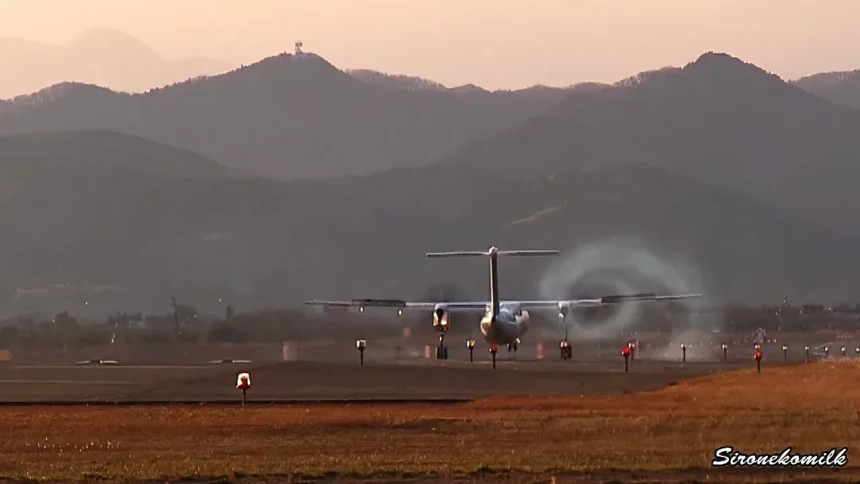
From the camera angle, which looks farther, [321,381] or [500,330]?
[500,330]

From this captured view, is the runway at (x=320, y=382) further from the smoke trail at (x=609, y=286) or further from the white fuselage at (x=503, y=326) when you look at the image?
the smoke trail at (x=609, y=286)

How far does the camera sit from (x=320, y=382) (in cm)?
5894

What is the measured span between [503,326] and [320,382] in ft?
81.1

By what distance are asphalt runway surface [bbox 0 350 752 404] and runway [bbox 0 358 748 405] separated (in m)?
0.04

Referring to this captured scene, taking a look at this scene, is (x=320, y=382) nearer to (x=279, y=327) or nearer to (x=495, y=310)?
(x=495, y=310)

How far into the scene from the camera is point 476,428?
3850 centimetres

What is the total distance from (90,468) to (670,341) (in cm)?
8387

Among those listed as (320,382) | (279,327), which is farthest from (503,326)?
(279,327)

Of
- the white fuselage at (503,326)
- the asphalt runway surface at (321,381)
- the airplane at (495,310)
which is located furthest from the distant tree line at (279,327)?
the asphalt runway surface at (321,381)

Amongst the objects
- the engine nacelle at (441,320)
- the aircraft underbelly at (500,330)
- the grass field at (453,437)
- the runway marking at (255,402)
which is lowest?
the grass field at (453,437)

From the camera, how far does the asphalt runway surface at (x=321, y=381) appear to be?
52.9 metres

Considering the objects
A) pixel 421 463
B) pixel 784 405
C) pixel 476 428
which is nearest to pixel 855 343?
pixel 784 405

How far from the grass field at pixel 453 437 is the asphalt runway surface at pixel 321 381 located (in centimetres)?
394

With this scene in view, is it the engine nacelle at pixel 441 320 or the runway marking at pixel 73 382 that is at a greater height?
Answer: the engine nacelle at pixel 441 320
